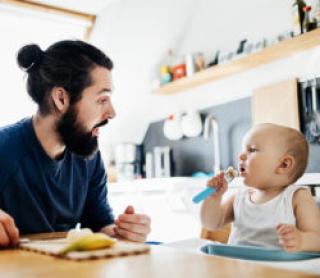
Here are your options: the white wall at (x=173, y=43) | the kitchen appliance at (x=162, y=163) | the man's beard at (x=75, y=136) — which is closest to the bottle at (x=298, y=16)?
the white wall at (x=173, y=43)

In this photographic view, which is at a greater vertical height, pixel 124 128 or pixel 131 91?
pixel 131 91

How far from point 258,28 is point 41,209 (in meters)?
2.35

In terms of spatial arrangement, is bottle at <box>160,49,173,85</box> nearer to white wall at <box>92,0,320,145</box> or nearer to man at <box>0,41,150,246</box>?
white wall at <box>92,0,320,145</box>

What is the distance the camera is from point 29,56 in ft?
5.65

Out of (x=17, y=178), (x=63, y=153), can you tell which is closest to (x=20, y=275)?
(x=17, y=178)

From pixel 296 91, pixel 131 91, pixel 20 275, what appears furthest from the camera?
pixel 131 91

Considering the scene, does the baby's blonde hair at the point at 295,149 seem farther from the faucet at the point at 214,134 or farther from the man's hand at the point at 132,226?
the faucet at the point at 214,134

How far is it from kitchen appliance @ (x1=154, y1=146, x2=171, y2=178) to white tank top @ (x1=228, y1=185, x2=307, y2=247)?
233 centimetres

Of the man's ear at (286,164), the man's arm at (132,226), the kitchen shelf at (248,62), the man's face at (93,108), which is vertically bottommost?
the man's arm at (132,226)

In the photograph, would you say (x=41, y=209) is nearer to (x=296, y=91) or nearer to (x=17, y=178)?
(x=17, y=178)

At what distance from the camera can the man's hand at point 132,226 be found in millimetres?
1215

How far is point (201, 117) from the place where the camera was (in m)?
3.77

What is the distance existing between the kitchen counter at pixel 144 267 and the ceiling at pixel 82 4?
3.06 m

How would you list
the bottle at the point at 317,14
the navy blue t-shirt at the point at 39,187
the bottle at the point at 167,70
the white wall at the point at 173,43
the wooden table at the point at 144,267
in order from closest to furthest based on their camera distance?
the wooden table at the point at 144,267 < the navy blue t-shirt at the point at 39,187 < the bottle at the point at 317,14 < the white wall at the point at 173,43 < the bottle at the point at 167,70
